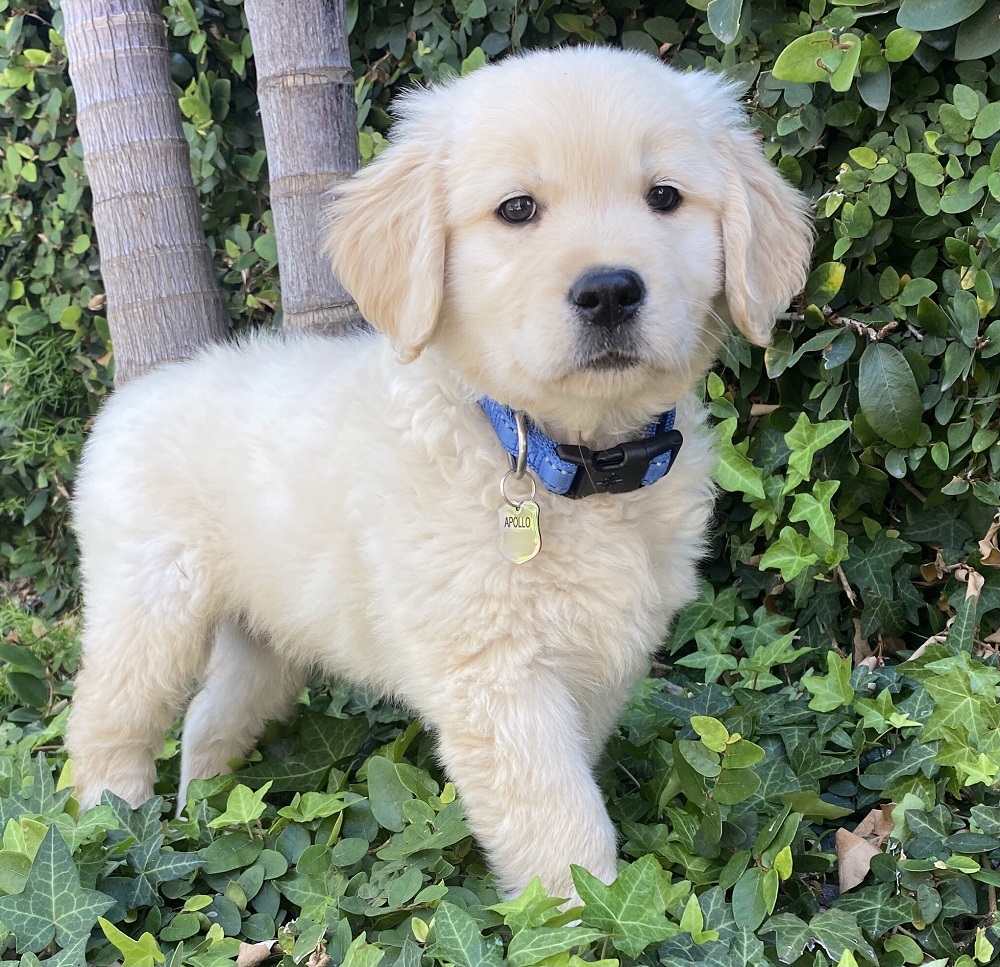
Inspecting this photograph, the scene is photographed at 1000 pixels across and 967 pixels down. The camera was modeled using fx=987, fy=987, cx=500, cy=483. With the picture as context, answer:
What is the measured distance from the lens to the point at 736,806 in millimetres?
2559

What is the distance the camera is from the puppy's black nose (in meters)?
1.95

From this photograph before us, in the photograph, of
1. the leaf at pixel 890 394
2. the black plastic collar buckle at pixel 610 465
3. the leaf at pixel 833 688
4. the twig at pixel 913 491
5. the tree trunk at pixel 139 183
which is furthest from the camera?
the tree trunk at pixel 139 183

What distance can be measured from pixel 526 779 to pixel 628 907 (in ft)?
1.09

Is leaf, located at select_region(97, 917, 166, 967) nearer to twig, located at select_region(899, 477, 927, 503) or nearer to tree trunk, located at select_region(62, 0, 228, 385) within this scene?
tree trunk, located at select_region(62, 0, 228, 385)

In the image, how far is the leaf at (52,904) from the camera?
Answer: 2.11m

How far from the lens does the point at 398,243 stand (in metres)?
2.25

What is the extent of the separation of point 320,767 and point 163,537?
2.94ft

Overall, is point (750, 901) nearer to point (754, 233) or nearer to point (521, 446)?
point (521, 446)

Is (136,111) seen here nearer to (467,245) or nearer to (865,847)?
(467,245)

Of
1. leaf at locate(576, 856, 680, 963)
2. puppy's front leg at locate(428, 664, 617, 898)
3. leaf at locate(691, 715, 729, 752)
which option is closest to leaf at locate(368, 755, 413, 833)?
puppy's front leg at locate(428, 664, 617, 898)

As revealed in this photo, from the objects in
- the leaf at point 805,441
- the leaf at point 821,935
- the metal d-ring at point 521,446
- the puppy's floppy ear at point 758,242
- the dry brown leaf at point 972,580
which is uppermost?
the puppy's floppy ear at point 758,242

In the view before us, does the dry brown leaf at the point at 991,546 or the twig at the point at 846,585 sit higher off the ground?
the dry brown leaf at the point at 991,546

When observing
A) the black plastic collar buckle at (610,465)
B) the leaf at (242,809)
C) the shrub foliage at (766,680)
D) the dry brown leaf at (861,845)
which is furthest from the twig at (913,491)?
the leaf at (242,809)

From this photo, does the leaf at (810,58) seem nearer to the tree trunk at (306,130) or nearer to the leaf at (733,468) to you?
the leaf at (733,468)
